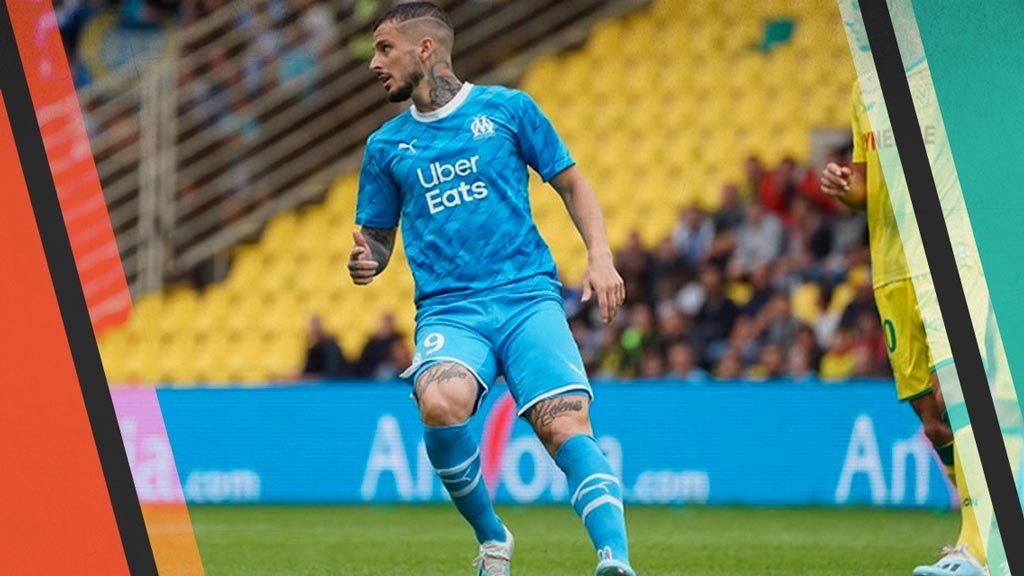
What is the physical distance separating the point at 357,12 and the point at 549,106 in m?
1.83

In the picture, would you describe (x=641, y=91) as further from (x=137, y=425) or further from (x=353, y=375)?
(x=137, y=425)

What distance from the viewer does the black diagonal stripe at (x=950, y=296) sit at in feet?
13.4

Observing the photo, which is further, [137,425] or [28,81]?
[137,425]

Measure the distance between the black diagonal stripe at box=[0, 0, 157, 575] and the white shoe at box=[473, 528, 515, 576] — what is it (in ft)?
5.32

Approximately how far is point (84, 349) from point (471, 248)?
1522mm

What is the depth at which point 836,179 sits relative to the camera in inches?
235

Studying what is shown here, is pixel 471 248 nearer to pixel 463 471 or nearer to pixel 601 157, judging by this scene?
pixel 463 471

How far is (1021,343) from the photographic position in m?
4.40

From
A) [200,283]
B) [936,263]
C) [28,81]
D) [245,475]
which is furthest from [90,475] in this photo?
[200,283]

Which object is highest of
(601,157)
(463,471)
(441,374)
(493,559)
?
(601,157)

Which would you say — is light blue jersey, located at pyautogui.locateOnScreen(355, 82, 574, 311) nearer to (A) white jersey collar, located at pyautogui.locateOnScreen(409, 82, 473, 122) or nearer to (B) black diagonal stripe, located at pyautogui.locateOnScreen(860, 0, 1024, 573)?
(A) white jersey collar, located at pyautogui.locateOnScreen(409, 82, 473, 122)

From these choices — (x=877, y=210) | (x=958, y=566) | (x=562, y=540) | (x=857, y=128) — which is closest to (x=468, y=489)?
(x=958, y=566)

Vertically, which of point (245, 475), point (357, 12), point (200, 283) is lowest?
point (245, 475)

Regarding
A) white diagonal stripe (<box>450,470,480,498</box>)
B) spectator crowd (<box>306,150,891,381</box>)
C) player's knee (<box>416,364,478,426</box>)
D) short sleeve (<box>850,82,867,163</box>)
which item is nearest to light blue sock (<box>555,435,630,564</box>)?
player's knee (<box>416,364,478,426</box>)
